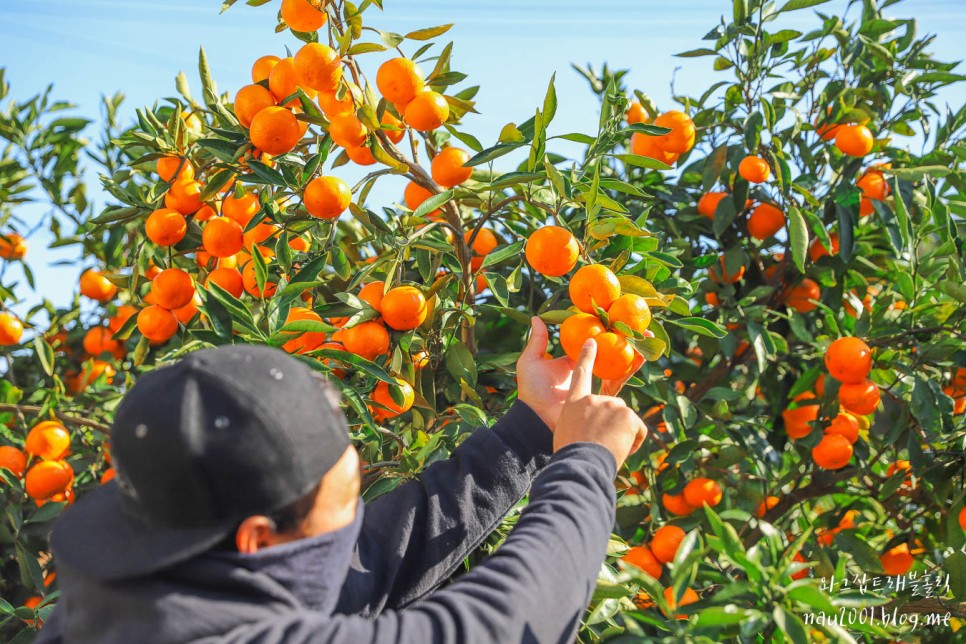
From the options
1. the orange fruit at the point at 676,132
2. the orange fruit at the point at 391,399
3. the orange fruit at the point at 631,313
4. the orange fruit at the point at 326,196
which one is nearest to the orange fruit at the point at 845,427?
the orange fruit at the point at 676,132

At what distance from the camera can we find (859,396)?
1862 mm

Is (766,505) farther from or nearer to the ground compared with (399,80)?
nearer to the ground

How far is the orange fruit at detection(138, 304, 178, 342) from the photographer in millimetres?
1639

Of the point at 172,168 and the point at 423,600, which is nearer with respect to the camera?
the point at 423,600

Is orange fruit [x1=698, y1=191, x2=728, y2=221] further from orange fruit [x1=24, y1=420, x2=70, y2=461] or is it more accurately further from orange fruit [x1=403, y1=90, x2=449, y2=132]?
orange fruit [x1=24, y1=420, x2=70, y2=461]

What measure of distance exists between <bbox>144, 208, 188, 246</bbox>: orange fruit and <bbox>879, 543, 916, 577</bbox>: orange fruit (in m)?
1.76

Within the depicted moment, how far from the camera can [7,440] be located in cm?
210

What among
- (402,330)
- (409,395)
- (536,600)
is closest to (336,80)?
(402,330)

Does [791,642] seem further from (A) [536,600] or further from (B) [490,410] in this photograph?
(B) [490,410]

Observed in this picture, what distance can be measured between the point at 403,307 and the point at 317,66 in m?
0.44

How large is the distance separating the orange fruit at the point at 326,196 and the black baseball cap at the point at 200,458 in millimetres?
633

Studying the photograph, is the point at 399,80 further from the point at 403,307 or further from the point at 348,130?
the point at 403,307

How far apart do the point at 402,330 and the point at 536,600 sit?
0.71 m

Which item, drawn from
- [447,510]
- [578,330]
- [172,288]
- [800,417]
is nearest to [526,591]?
[447,510]
